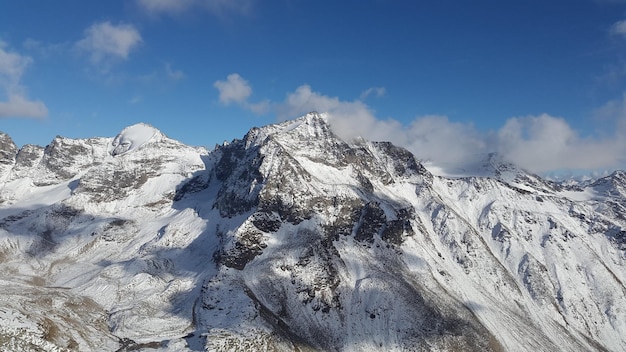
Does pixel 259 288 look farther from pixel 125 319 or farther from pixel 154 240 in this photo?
pixel 154 240

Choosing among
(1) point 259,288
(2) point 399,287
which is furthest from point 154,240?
(2) point 399,287

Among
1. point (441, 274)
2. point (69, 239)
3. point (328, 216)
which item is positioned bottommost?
point (69, 239)

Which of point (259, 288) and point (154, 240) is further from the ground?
point (154, 240)

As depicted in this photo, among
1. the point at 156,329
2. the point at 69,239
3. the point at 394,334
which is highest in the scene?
the point at 69,239

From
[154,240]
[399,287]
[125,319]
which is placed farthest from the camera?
[154,240]

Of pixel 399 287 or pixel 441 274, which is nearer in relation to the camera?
pixel 399 287

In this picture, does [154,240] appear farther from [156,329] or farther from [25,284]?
[156,329]

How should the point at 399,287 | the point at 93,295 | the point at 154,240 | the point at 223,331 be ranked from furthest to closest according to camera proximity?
the point at 154,240 < the point at 399,287 < the point at 93,295 < the point at 223,331

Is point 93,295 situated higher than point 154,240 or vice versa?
point 154,240

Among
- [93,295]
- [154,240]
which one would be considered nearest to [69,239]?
[154,240]
